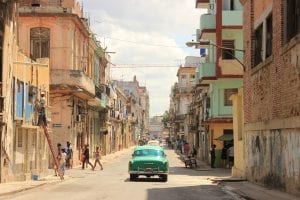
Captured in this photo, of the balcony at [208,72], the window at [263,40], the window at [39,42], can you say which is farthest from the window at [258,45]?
the window at [39,42]

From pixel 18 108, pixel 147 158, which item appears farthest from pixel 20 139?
pixel 147 158

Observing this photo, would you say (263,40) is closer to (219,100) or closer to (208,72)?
(208,72)

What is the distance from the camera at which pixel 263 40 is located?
2631 cm

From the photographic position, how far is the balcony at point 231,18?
42.6 m

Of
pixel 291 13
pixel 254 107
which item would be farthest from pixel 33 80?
pixel 291 13

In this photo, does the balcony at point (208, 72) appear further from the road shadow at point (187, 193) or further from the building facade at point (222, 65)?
the road shadow at point (187, 193)

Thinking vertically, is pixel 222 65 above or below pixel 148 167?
above

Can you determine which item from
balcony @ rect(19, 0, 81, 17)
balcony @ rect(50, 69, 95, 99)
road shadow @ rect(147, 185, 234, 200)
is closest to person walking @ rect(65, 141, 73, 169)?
balcony @ rect(50, 69, 95, 99)

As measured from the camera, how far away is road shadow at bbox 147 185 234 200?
2055 cm

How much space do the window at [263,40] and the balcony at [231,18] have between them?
47.1 ft

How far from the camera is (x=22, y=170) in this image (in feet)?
96.5

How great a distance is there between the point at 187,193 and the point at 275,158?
3.49 meters

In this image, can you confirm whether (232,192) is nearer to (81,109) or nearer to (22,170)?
(22,170)

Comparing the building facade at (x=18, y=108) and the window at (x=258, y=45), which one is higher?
the window at (x=258, y=45)
